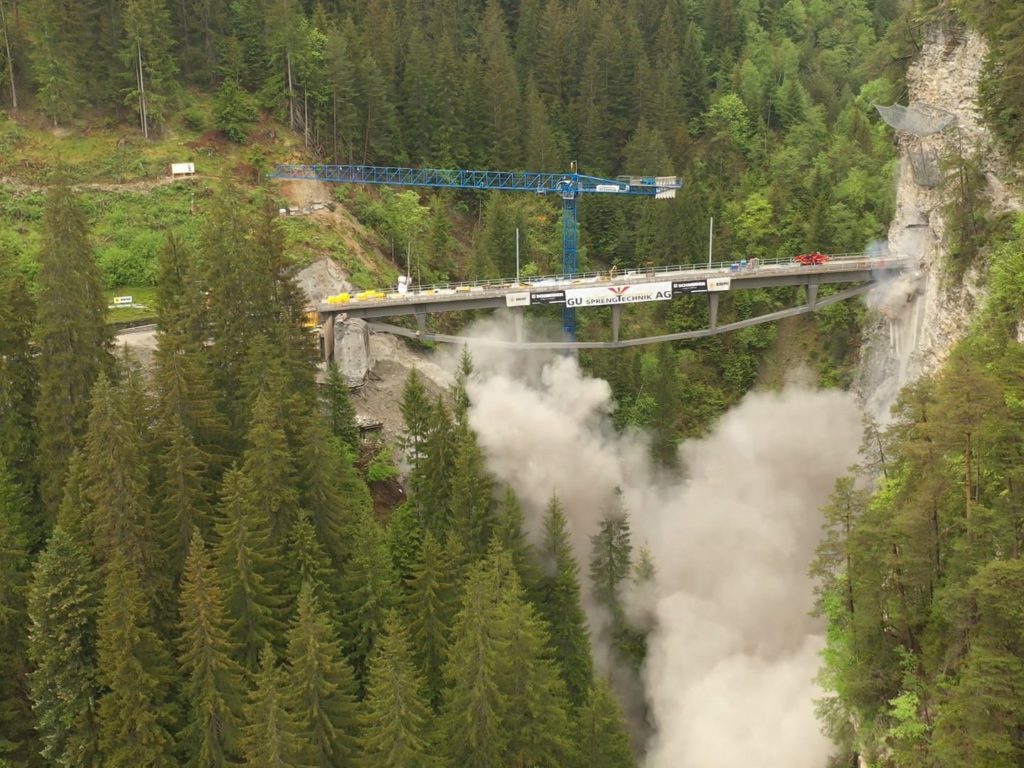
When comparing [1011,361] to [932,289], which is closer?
[1011,361]

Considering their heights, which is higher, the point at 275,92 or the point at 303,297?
the point at 275,92

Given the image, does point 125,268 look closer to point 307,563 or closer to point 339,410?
point 339,410

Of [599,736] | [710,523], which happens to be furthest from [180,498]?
[710,523]

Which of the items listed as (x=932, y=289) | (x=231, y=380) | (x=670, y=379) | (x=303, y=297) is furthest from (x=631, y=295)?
(x=231, y=380)

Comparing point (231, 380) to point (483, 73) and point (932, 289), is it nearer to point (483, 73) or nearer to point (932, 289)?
point (932, 289)

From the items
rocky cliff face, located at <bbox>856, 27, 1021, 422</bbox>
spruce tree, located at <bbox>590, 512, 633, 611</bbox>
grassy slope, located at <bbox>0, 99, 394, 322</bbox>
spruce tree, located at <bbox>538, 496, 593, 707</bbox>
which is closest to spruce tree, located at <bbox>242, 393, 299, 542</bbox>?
spruce tree, located at <bbox>538, 496, 593, 707</bbox>

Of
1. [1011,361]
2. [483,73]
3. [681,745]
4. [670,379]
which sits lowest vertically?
[681,745]
